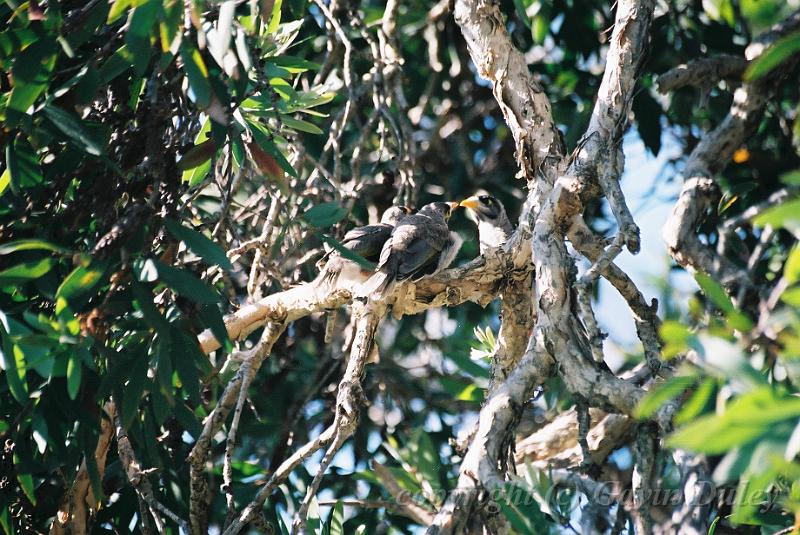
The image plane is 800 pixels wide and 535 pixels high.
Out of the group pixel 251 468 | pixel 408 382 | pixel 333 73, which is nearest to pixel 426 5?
pixel 333 73

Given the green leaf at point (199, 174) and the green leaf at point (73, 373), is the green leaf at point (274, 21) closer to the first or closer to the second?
the green leaf at point (199, 174)

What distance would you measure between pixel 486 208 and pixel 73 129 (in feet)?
11.6

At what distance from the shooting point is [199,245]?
311cm

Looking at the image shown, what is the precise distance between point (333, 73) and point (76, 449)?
130 inches

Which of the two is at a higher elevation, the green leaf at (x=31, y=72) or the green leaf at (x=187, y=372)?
the green leaf at (x=31, y=72)

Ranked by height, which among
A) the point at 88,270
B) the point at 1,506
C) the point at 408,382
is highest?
the point at 88,270

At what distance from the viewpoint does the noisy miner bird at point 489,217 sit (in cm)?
581

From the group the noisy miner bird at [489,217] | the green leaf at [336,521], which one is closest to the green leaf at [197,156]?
the green leaf at [336,521]

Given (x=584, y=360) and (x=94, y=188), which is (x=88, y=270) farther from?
(x=584, y=360)

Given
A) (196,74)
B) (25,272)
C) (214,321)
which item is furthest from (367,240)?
(25,272)

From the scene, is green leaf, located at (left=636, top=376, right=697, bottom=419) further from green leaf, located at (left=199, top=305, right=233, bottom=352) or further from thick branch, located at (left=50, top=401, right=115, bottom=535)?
thick branch, located at (left=50, top=401, right=115, bottom=535)

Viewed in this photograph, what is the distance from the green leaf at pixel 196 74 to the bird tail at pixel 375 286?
1404mm

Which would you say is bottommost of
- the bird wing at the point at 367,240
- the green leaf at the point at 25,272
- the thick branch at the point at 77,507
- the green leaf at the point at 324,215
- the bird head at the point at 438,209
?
the thick branch at the point at 77,507

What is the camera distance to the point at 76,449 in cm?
339
